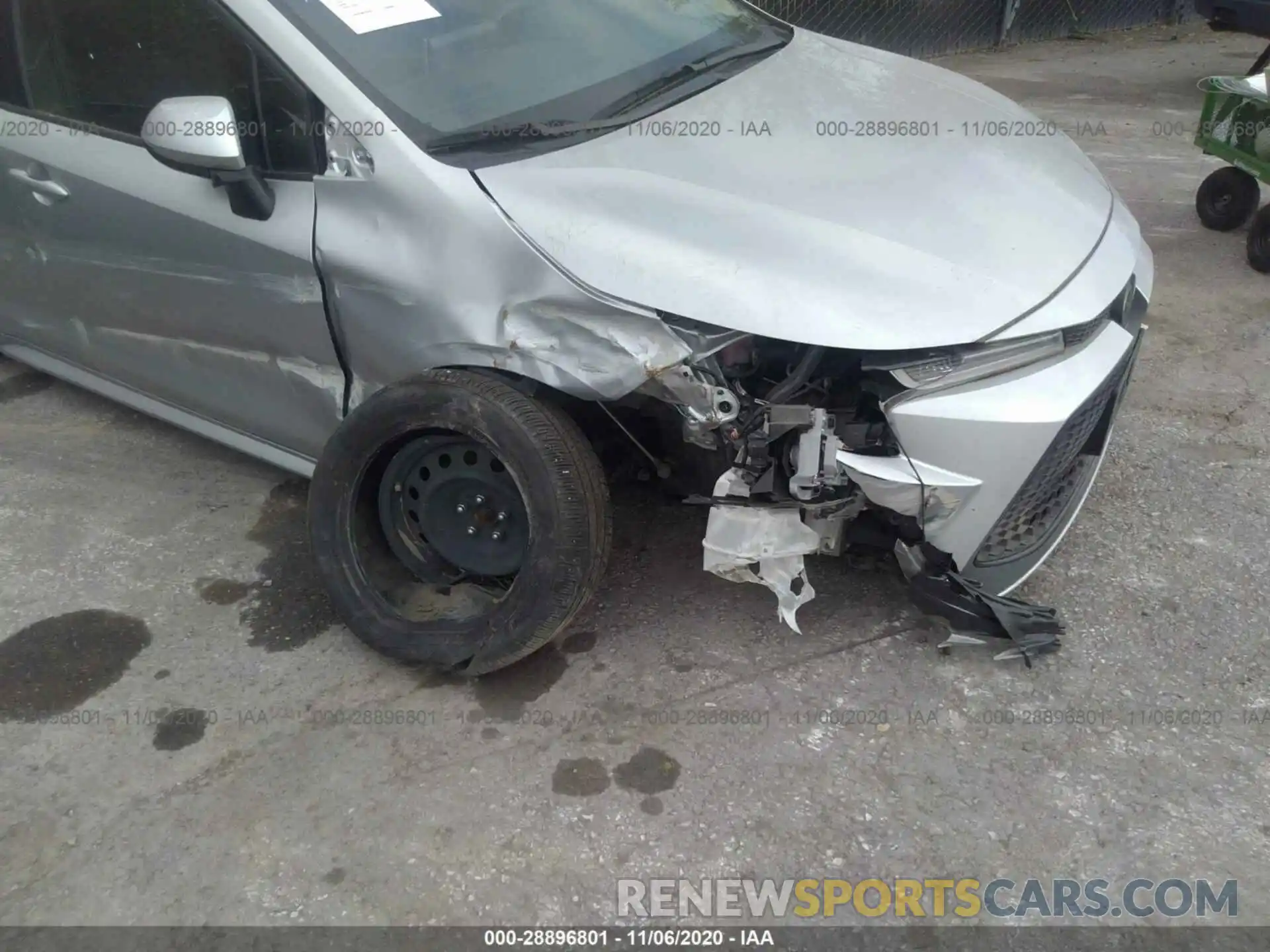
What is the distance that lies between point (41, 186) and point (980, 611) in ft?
9.60

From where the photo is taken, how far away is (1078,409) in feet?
7.40

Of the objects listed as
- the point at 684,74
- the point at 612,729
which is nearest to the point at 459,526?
the point at 612,729

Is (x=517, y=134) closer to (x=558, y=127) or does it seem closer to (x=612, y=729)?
(x=558, y=127)

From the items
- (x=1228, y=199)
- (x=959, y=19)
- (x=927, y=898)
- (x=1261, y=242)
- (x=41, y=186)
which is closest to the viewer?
(x=927, y=898)

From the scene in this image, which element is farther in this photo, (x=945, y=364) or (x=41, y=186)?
(x=41, y=186)

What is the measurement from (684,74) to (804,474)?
1344 mm

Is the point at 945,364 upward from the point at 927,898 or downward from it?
upward

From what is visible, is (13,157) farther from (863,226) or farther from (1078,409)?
(1078,409)

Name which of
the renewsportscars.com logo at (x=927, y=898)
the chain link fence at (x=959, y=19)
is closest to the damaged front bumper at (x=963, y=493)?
the renewsportscars.com logo at (x=927, y=898)

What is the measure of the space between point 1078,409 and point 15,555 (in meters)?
3.01

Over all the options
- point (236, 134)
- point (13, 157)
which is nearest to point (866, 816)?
point (236, 134)

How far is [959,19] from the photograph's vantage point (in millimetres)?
9414

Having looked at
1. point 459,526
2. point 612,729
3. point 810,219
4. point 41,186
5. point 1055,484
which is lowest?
point 612,729

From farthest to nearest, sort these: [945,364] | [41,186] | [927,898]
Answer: [41,186] < [945,364] < [927,898]
